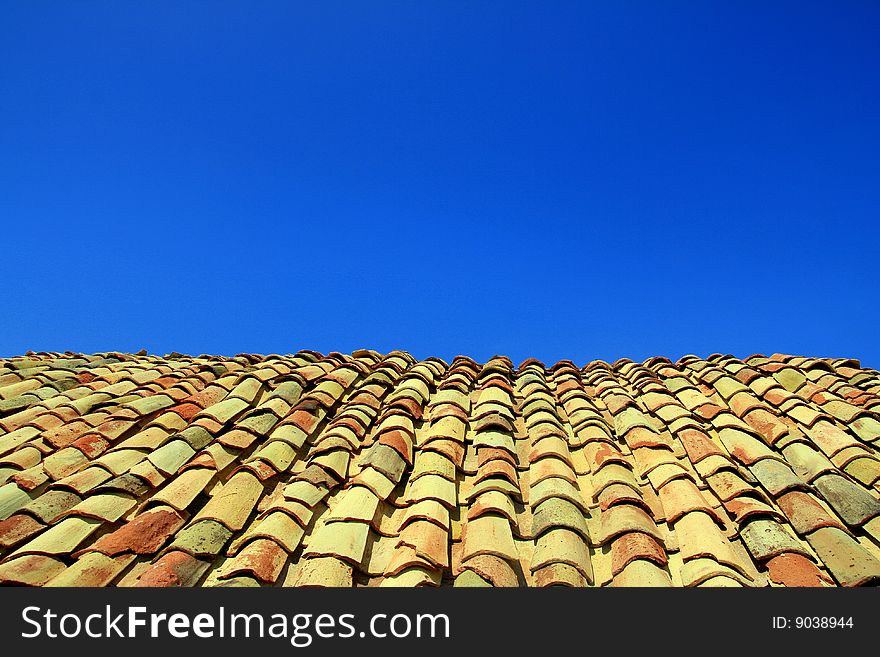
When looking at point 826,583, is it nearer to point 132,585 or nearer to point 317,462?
point 317,462

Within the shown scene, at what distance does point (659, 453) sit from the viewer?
5000 mm

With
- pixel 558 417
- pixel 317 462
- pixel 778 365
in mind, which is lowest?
pixel 317 462

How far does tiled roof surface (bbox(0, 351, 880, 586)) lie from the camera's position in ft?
11.8

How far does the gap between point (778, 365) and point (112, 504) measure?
6.88 m

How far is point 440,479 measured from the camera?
4598 mm

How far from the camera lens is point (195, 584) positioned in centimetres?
351

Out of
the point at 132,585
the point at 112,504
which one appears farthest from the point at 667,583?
the point at 112,504

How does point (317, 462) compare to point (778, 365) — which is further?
point (778, 365)

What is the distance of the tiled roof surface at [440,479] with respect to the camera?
3605 mm

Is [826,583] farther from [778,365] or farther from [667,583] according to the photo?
[778,365]
